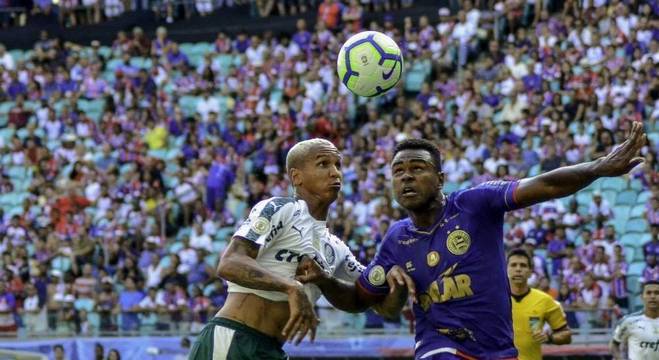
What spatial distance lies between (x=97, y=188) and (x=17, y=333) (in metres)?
5.75

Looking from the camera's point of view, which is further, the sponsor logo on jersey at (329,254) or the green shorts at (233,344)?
the sponsor logo on jersey at (329,254)

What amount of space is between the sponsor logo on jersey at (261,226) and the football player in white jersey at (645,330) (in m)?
6.37

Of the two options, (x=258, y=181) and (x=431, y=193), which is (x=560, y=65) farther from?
(x=431, y=193)

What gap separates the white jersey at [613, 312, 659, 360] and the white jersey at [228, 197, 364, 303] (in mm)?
5705

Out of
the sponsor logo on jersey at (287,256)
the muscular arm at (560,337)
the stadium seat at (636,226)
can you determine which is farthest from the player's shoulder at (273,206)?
the stadium seat at (636,226)

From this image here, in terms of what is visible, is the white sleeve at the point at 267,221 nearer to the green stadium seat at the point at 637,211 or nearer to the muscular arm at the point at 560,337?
the muscular arm at the point at 560,337

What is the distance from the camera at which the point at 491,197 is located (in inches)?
299

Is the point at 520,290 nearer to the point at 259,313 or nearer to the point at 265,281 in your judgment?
the point at 259,313

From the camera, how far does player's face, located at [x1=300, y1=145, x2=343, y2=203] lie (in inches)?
316

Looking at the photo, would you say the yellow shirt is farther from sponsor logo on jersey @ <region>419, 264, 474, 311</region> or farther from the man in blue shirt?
sponsor logo on jersey @ <region>419, 264, 474, 311</region>

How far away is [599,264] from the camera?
56.4 feet

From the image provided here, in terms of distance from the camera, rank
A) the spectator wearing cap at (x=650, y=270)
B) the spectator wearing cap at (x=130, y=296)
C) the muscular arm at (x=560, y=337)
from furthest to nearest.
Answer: the spectator wearing cap at (x=130, y=296) < the spectator wearing cap at (x=650, y=270) < the muscular arm at (x=560, y=337)

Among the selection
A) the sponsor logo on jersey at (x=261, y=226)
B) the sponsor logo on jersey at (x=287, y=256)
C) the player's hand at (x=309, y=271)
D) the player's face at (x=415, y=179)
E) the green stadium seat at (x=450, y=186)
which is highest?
the player's face at (x=415, y=179)

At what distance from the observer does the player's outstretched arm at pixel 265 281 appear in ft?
23.7
